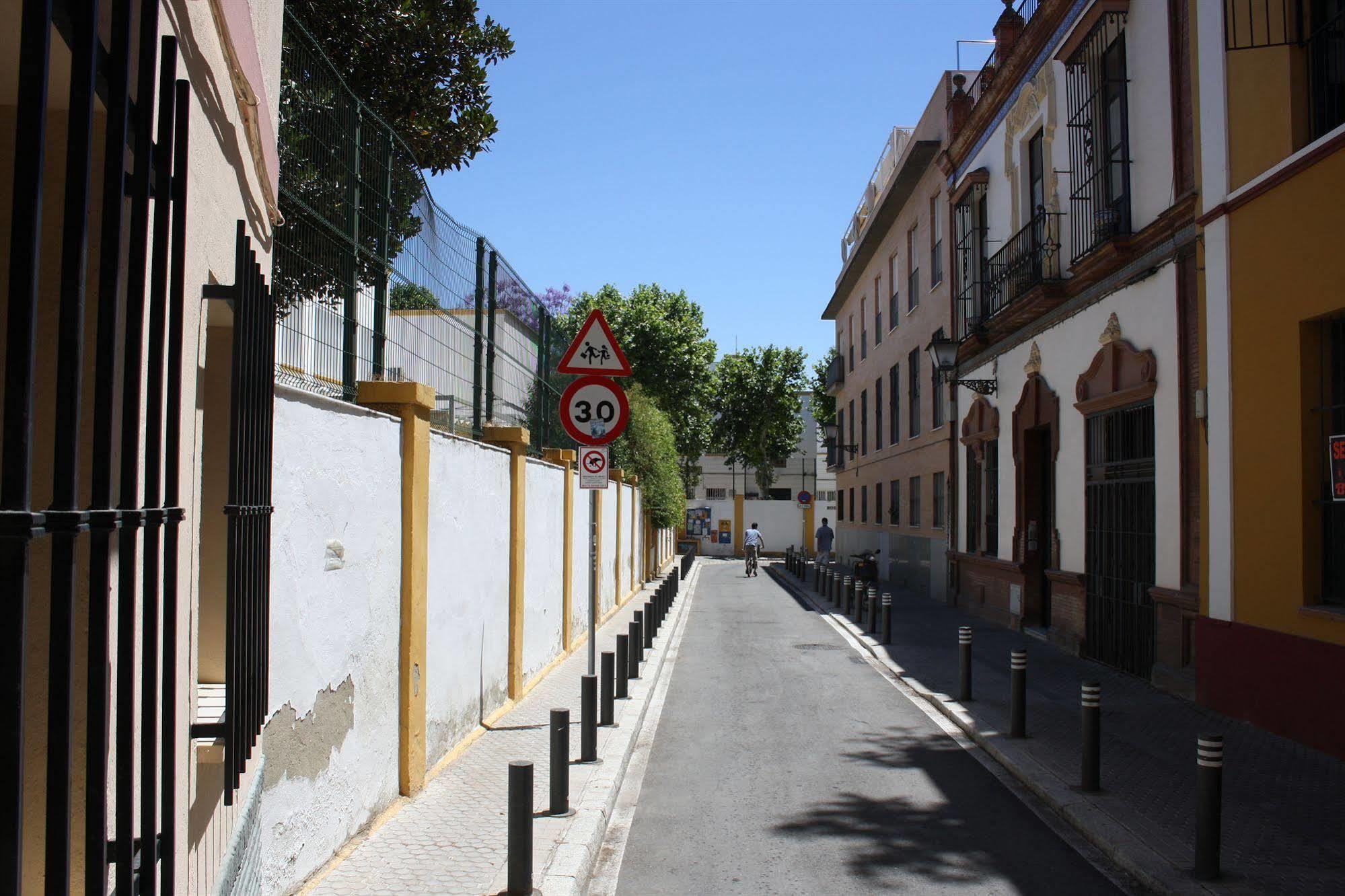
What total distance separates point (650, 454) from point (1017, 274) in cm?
1294

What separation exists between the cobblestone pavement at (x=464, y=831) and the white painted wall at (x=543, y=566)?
2.12 metres

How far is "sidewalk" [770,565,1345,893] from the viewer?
218 inches

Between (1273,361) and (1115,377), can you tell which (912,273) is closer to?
(1115,377)

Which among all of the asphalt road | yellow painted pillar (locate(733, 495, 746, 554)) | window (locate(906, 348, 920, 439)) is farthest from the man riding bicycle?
the asphalt road

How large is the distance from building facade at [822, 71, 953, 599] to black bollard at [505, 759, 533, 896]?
16094mm

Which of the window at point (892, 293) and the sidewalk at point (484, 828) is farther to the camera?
Result: the window at point (892, 293)

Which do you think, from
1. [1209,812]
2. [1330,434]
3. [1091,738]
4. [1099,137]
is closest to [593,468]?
[1091,738]

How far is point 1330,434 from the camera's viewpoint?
332 inches

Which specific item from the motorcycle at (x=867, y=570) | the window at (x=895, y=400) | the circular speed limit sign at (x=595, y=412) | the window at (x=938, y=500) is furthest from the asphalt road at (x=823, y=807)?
the window at (x=895, y=400)

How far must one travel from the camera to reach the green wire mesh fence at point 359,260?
5570mm

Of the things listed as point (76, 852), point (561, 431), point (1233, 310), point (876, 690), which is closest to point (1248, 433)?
point (1233, 310)

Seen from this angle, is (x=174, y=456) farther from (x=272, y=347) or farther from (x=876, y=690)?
(x=876, y=690)

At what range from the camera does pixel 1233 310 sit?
384 inches

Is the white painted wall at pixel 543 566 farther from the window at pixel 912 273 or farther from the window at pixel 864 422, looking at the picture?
the window at pixel 864 422
